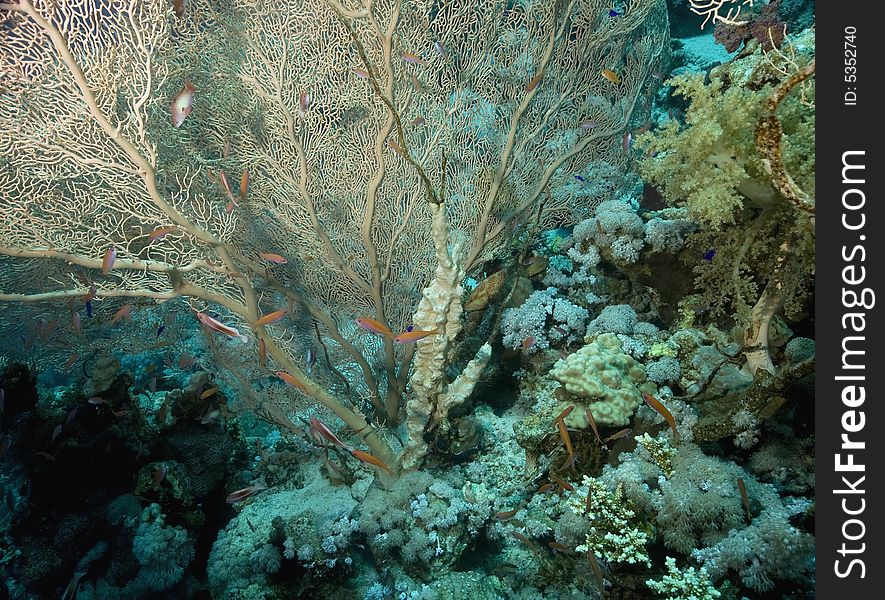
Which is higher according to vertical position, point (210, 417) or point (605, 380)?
point (605, 380)

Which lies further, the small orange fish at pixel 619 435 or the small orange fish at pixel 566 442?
the small orange fish at pixel 619 435

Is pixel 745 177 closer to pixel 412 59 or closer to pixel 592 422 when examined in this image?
pixel 592 422

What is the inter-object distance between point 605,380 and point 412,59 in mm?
3585

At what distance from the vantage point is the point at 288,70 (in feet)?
13.6

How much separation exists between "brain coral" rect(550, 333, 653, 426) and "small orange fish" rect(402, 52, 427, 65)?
3.27 metres

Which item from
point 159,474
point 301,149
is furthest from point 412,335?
point 159,474

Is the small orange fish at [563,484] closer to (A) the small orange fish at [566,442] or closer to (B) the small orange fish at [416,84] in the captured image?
(A) the small orange fish at [566,442]

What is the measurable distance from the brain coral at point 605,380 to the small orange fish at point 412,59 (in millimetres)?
3268

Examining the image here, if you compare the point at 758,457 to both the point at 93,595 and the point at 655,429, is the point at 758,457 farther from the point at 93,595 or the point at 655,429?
the point at 93,595

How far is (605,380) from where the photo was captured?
12.3 ft

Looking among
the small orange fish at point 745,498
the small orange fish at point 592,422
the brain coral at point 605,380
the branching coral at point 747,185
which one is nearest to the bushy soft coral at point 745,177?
the branching coral at point 747,185

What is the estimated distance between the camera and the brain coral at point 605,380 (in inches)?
143

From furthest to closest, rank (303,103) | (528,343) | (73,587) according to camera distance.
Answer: (528,343) < (303,103) < (73,587)

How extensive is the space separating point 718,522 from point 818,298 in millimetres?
1775
